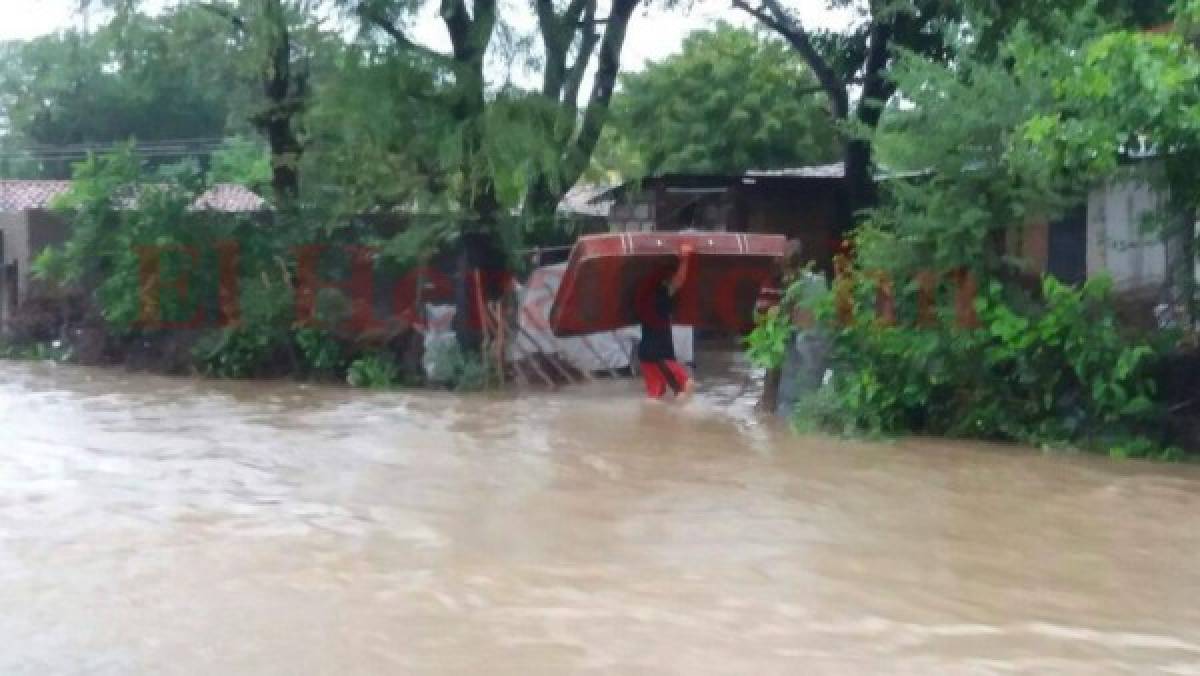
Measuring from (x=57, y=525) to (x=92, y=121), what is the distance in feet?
104

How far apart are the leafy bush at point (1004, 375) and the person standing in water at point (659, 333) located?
215 centimetres

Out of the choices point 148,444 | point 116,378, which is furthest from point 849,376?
point 116,378

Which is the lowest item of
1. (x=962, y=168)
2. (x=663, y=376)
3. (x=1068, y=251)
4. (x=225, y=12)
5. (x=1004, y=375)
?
(x=663, y=376)

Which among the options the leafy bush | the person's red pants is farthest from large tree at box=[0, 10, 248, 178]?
the leafy bush

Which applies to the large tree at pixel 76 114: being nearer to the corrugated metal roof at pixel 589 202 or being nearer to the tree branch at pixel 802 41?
the corrugated metal roof at pixel 589 202

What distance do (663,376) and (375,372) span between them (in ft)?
13.1

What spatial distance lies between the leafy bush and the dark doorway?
4410 millimetres

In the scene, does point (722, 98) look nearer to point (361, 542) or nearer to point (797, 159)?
point (797, 159)

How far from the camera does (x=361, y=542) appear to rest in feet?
25.7

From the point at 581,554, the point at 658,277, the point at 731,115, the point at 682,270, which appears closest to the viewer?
the point at 581,554

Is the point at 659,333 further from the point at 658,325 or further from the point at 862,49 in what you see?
the point at 862,49

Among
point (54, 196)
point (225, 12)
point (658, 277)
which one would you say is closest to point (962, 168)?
point (658, 277)

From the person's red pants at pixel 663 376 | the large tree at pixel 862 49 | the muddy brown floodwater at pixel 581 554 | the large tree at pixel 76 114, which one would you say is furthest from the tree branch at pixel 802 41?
the large tree at pixel 76 114

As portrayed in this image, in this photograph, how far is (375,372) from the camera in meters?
16.5
